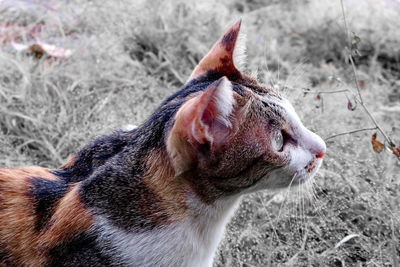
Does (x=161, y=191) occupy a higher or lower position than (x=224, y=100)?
lower

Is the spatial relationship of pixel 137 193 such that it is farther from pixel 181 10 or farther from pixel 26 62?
pixel 181 10

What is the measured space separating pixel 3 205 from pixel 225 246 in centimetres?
97

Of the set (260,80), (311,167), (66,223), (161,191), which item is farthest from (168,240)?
(260,80)

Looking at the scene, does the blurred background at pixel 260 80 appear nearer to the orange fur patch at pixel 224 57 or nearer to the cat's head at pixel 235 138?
the orange fur patch at pixel 224 57

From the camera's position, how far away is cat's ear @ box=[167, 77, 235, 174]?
1245mm

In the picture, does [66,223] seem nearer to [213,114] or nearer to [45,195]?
[45,195]

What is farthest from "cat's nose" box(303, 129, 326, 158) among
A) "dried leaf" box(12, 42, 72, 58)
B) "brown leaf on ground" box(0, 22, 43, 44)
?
"brown leaf on ground" box(0, 22, 43, 44)

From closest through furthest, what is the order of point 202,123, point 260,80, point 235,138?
point 202,123 < point 235,138 < point 260,80

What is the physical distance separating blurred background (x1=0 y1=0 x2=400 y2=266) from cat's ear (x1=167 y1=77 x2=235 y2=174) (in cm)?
54

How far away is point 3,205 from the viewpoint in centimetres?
155

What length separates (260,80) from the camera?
3193mm

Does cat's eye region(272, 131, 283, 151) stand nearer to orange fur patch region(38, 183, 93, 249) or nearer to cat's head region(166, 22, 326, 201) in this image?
cat's head region(166, 22, 326, 201)

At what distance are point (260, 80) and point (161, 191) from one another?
6.13 feet

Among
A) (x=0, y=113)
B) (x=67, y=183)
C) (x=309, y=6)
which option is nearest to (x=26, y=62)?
(x=0, y=113)
